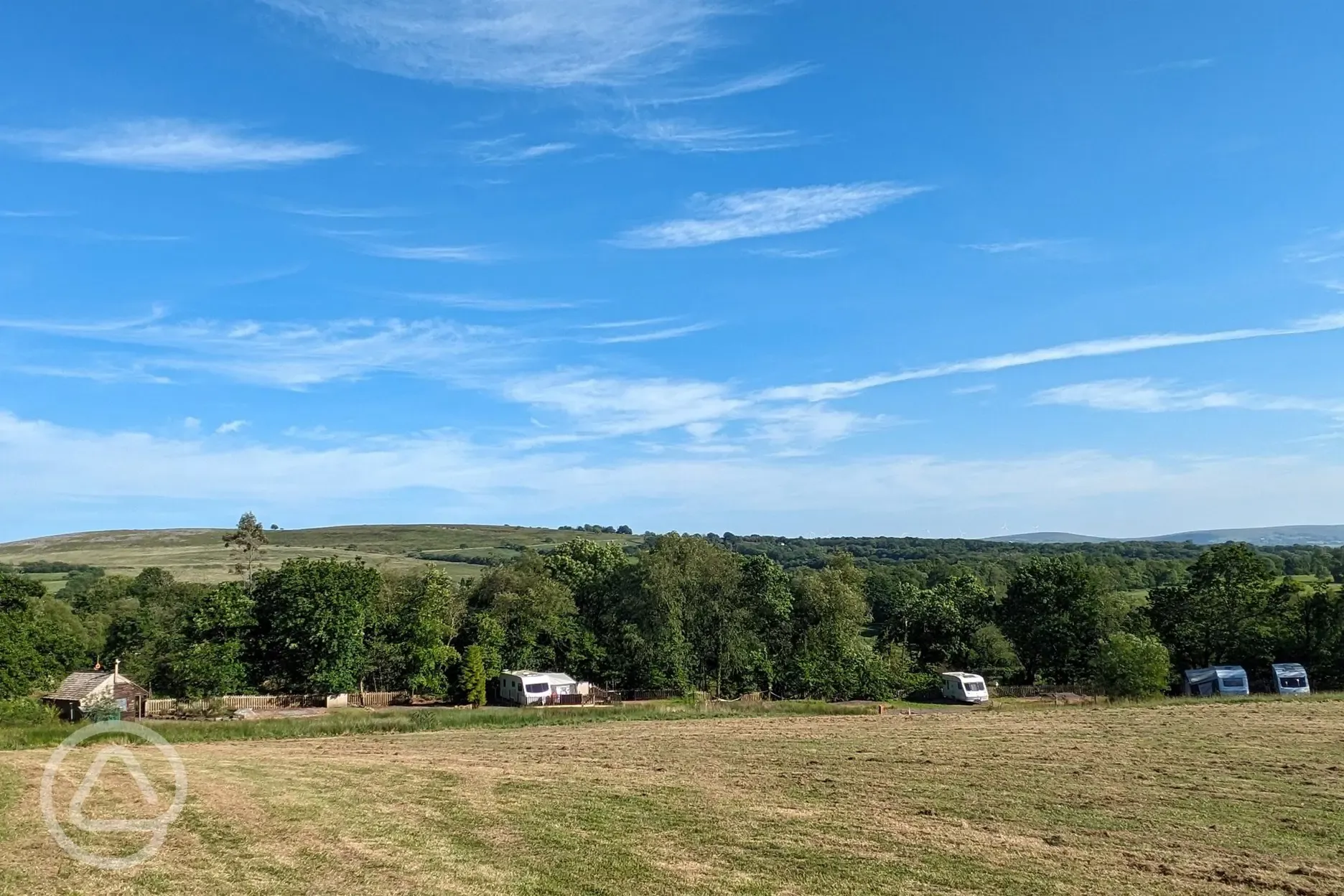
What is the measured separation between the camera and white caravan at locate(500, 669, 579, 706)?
220 feet

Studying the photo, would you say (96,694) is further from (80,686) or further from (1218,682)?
(1218,682)

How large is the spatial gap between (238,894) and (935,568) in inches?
6184

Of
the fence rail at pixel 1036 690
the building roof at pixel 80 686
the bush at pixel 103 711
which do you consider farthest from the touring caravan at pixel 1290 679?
the building roof at pixel 80 686

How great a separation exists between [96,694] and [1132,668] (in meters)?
67.9

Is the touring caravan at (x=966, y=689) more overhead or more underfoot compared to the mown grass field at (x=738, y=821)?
more underfoot

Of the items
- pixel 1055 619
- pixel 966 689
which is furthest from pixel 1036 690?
pixel 966 689

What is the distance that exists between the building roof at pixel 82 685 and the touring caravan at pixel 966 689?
5809 cm

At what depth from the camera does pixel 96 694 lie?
57062 mm

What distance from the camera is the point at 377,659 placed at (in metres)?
68.8

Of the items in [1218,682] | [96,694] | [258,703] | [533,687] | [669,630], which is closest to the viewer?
[96,694]

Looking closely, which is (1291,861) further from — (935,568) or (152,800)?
(935,568)

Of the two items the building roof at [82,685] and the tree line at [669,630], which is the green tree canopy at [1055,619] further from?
the building roof at [82,685]

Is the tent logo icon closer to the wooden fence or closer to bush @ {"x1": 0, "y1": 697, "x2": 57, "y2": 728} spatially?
bush @ {"x1": 0, "y1": 697, "x2": 57, "y2": 728}

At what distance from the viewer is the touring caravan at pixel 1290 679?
221ft
